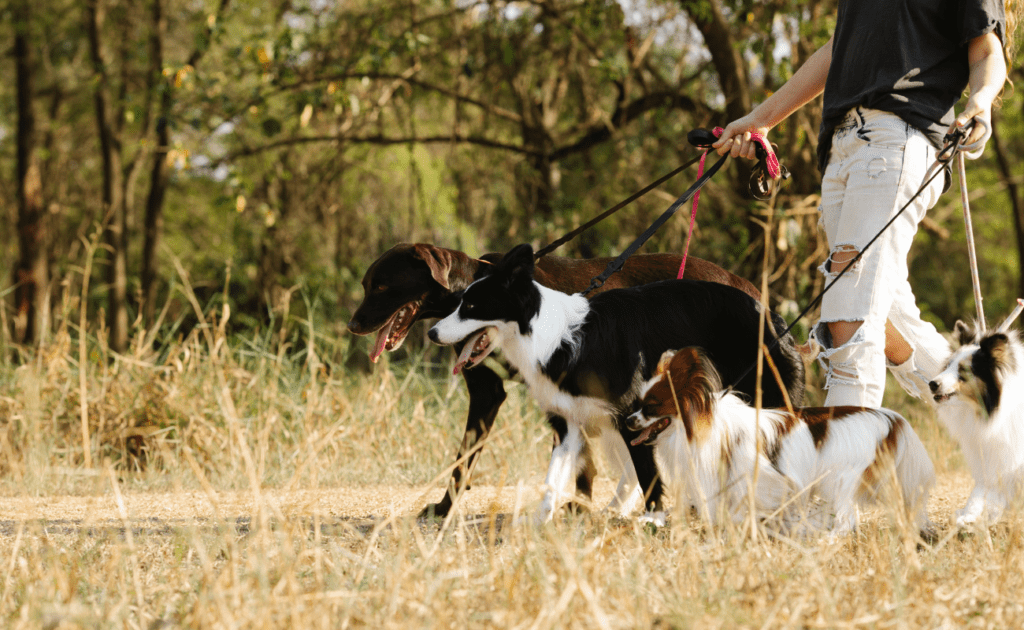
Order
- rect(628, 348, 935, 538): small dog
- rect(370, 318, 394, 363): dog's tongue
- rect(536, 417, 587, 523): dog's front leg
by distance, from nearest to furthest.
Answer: rect(628, 348, 935, 538): small dog
rect(536, 417, 587, 523): dog's front leg
rect(370, 318, 394, 363): dog's tongue

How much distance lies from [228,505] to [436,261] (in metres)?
1.43

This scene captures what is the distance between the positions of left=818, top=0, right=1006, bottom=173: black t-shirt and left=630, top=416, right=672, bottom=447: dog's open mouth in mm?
1395

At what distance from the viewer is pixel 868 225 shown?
3299 millimetres

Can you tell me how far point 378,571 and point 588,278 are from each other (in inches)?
91.5

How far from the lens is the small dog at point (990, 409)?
3328mm

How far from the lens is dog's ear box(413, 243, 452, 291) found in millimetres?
4012

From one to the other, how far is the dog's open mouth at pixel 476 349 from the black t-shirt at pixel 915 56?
1.62 meters

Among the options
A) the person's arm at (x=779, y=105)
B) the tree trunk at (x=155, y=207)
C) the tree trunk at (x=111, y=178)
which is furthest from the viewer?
the tree trunk at (x=155, y=207)

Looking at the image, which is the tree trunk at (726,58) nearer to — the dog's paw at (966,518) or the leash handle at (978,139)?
the leash handle at (978,139)

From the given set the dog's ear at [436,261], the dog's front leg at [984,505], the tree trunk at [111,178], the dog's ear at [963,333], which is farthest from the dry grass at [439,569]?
the tree trunk at [111,178]

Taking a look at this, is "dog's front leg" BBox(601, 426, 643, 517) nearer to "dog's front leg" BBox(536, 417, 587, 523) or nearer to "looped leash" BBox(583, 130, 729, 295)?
"dog's front leg" BBox(536, 417, 587, 523)

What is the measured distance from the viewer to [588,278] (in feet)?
14.5

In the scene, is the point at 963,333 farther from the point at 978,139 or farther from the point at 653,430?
the point at 653,430

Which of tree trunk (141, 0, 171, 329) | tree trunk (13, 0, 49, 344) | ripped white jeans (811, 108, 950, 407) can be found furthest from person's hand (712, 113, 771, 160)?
tree trunk (13, 0, 49, 344)
